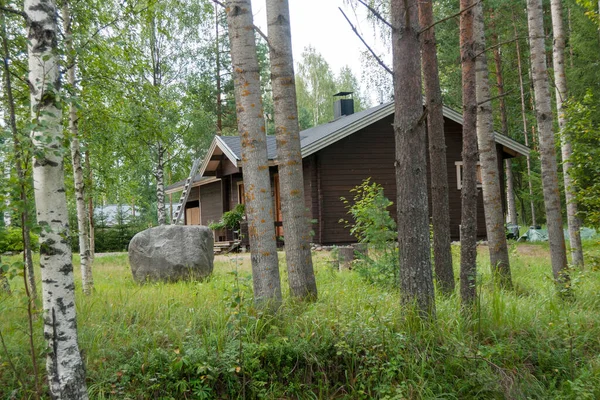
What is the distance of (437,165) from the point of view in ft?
21.5

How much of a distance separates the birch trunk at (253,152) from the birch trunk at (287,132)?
625 millimetres

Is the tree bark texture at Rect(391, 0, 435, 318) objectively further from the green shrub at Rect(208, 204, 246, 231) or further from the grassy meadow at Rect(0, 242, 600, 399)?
the green shrub at Rect(208, 204, 246, 231)

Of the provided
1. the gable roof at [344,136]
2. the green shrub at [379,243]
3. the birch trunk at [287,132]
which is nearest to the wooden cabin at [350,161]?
the gable roof at [344,136]

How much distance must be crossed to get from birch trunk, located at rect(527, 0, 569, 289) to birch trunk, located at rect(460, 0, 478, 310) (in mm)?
1210

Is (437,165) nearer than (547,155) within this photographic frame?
Yes

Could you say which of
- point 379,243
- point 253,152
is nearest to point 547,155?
point 379,243

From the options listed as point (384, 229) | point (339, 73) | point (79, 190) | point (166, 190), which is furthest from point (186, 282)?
point (339, 73)

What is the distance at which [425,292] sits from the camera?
4.71 metres

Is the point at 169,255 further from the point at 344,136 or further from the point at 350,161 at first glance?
the point at 350,161

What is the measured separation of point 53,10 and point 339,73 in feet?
131

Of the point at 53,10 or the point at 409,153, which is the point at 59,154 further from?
the point at 409,153

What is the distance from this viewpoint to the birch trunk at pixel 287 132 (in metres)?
5.66

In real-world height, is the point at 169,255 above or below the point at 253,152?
below

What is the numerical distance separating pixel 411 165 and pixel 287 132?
1.59m
